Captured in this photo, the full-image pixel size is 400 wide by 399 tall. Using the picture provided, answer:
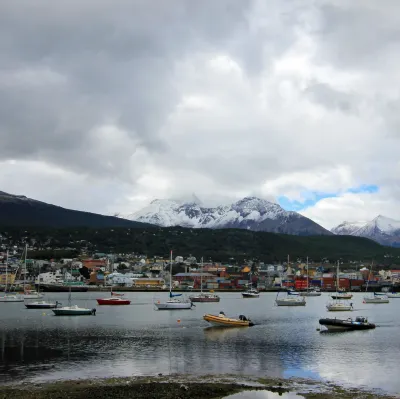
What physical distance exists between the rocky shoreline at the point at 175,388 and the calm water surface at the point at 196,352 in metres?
2.30

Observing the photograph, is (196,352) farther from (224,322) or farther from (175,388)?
(224,322)

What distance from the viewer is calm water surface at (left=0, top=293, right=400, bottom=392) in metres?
37.9

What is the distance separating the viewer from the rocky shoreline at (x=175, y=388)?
97.7 ft

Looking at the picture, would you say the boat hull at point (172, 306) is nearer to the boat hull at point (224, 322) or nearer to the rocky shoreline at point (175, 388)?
the boat hull at point (224, 322)

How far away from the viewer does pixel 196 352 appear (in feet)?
156

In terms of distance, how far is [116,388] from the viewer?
3158 cm

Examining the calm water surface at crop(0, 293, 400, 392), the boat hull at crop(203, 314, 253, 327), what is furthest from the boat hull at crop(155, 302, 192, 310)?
the boat hull at crop(203, 314, 253, 327)

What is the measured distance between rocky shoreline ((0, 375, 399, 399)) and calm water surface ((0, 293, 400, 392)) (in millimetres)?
2303

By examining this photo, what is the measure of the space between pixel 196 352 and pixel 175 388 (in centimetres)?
1642

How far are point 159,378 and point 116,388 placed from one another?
4339mm

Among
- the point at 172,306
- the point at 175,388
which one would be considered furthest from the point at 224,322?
A: the point at 172,306

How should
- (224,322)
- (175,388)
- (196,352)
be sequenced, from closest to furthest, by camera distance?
1. (175,388)
2. (196,352)
3. (224,322)

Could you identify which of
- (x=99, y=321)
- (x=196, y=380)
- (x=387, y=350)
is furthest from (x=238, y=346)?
(x=99, y=321)

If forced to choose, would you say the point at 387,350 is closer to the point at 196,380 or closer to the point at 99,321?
the point at 196,380
